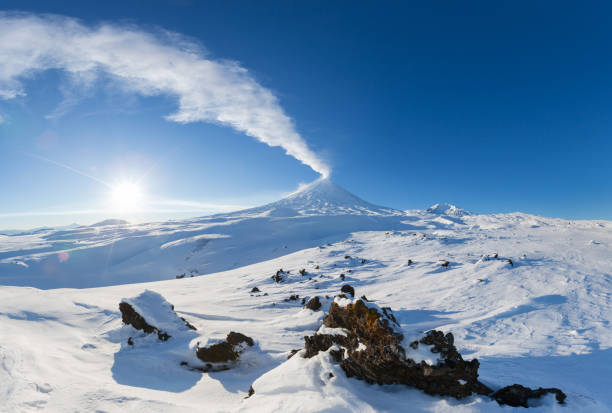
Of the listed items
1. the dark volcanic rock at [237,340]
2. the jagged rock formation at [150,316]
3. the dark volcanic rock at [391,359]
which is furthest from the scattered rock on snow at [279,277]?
the dark volcanic rock at [391,359]

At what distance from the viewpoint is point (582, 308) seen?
12758mm

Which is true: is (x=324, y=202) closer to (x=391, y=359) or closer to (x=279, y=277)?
(x=279, y=277)

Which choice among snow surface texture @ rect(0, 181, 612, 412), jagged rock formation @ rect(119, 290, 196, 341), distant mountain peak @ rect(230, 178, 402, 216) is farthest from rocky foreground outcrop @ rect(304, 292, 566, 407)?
distant mountain peak @ rect(230, 178, 402, 216)

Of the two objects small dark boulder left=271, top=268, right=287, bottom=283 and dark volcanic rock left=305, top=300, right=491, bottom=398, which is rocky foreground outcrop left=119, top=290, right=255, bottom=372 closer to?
dark volcanic rock left=305, top=300, right=491, bottom=398

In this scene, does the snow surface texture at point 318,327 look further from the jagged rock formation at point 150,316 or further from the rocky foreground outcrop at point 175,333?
the jagged rock formation at point 150,316

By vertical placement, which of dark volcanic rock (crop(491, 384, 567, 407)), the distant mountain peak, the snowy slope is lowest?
the snowy slope

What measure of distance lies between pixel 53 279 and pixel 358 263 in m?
54.6

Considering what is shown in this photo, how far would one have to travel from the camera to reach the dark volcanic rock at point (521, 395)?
5.06 meters

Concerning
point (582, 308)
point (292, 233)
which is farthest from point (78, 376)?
point (292, 233)

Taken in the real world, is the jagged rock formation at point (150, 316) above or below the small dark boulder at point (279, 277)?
above

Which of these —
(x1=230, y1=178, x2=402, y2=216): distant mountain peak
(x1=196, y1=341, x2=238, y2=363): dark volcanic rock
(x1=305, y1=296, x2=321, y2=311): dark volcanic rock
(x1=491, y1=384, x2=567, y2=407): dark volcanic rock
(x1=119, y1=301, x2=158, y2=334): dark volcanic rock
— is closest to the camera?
(x1=491, y1=384, x2=567, y2=407): dark volcanic rock

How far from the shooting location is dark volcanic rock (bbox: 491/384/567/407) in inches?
199

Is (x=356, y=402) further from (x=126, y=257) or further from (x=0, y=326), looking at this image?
(x=126, y=257)

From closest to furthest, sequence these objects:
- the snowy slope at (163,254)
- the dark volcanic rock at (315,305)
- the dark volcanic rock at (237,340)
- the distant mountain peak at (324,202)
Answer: the dark volcanic rock at (237,340) < the dark volcanic rock at (315,305) < the snowy slope at (163,254) < the distant mountain peak at (324,202)
